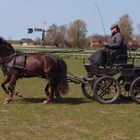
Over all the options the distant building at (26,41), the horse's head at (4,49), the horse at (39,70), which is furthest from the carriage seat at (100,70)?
the distant building at (26,41)

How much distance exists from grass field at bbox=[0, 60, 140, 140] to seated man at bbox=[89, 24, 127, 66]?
3.92 ft

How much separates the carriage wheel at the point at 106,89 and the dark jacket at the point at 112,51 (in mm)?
472

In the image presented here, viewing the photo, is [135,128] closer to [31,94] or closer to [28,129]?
[28,129]

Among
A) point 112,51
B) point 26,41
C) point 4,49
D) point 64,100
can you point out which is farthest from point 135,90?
point 26,41

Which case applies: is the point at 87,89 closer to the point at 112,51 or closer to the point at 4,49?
the point at 112,51

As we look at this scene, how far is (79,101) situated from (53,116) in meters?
2.78

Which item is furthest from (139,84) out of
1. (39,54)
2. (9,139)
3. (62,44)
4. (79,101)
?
(62,44)

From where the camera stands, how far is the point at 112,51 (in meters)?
12.3

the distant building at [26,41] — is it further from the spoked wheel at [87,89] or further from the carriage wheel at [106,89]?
the carriage wheel at [106,89]

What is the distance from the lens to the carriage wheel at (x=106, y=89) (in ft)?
40.2

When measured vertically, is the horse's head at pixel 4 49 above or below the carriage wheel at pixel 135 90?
above

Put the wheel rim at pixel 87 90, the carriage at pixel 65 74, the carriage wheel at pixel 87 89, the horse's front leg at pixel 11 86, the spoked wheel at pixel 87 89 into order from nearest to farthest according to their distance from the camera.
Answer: the carriage at pixel 65 74 → the horse's front leg at pixel 11 86 → the spoked wheel at pixel 87 89 → the carriage wheel at pixel 87 89 → the wheel rim at pixel 87 90

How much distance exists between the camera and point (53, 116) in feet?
34.1

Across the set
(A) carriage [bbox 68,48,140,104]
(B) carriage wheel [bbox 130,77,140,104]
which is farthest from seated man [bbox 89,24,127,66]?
(B) carriage wheel [bbox 130,77,140,104]
